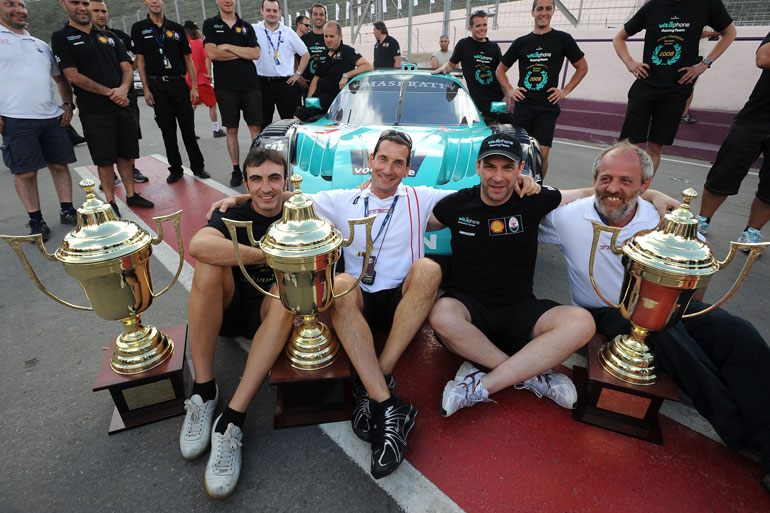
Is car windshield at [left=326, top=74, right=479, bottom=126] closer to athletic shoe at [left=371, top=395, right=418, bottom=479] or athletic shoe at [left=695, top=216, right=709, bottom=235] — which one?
athletic shoe at [left=695, top=216, right=709, bottom=235]

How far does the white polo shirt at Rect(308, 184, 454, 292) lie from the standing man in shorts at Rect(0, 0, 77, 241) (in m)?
3.25

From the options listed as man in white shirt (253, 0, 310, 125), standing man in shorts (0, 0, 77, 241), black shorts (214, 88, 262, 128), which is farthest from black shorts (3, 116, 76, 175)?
man in white shirt (253, 0, 310, 125)

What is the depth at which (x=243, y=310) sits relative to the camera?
232cm

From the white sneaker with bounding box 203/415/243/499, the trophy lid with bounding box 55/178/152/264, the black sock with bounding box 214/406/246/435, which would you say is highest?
the trophy lid with bounding box 55/178/152/264

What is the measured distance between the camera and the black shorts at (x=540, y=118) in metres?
4.57

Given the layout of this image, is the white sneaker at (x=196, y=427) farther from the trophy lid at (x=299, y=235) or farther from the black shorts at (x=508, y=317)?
the black shorts at (x=508, y=317)

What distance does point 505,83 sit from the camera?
496 cm

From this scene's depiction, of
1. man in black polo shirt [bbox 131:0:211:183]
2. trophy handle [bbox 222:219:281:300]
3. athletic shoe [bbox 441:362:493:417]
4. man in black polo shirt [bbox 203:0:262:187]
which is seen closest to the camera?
trophy handle [bbox 222:219:281:300]

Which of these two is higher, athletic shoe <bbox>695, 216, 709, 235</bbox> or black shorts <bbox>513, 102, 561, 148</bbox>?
→ black shorts <bbox>513, 102, 561, 148</bbox>

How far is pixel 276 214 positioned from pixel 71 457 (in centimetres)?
140

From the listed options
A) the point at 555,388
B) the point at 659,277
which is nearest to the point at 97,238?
the point at 555,388

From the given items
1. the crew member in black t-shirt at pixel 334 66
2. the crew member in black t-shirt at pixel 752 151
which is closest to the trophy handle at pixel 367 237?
the crew member in black t-shirt at pixel 752 151

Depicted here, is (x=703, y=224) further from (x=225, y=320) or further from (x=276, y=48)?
(x=276, y=48)

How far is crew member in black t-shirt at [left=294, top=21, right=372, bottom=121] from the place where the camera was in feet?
19.5
